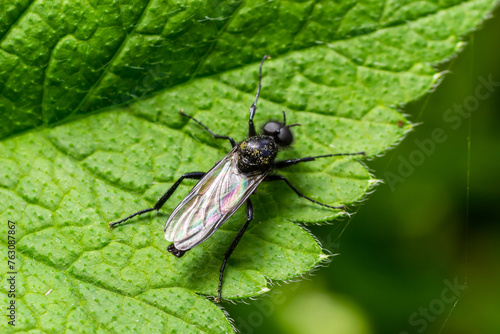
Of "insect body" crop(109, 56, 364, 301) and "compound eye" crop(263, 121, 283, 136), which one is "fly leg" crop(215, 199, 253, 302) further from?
"compound eye" crop(263, 121, 283, 136)

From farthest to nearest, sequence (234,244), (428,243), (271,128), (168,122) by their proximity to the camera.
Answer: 1. (428,243)
2. (271,128)
3. (168,122)
4. (234,244)


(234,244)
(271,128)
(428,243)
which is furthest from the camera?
(428,243)

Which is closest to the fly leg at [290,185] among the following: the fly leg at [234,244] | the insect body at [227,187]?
the insect body at [227,187]

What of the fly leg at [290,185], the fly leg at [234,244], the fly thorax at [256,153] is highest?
the fly thorax at [256,153]

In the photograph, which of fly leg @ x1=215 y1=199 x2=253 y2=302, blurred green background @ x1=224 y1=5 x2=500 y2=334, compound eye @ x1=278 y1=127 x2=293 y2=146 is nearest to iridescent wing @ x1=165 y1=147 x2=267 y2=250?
fly leg @ x1=215 y1=199 x2=253 y2=302

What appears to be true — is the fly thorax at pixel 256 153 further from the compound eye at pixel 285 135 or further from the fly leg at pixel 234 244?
the fly leg at pixel 234 244

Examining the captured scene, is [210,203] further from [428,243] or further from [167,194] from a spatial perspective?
[428,243]

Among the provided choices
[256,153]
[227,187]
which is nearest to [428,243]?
[256,153]
